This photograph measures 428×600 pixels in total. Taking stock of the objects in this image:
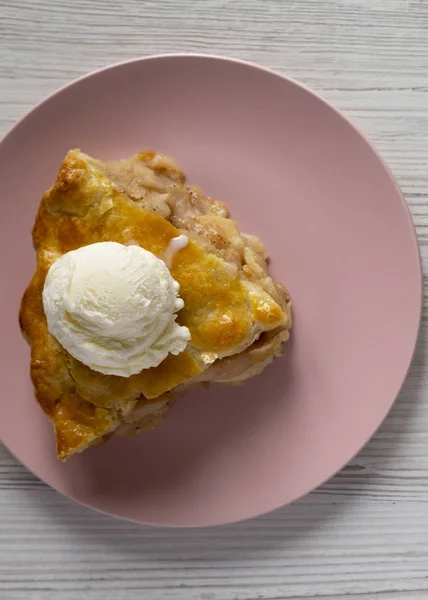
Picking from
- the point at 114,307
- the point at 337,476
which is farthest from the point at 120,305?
the point at 337,476

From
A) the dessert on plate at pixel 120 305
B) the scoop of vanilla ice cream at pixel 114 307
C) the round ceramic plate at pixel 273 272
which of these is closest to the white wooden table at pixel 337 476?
the round ceramic plate at pixel 273 272

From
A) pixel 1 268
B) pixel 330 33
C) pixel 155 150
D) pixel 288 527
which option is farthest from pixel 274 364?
pixel 330 33

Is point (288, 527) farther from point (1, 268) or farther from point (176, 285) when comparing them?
point (1, 268)

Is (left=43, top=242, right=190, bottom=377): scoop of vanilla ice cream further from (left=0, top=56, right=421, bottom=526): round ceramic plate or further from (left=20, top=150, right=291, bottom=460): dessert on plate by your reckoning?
(left=0, top=56, right=421, bottom=526): round ceramic plate

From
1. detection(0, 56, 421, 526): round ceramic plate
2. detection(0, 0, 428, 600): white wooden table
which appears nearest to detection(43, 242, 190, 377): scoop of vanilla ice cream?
detection(0, 56, 421, 526): round ceramic plate

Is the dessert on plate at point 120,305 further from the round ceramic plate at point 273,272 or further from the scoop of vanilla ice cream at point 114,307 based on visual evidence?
the round ceramic plate at point 273,272

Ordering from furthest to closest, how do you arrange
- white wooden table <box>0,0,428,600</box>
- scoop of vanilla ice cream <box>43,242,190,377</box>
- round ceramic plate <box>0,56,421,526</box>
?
white wooden table <box>0,0,428,600</box> < round ceramic plate <box>0,56,421,526</box> < scoop of vanilla ice cream <box>43,242,190,377</box>
